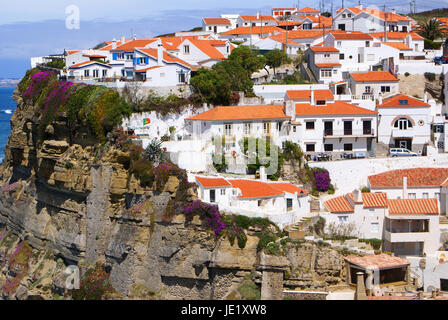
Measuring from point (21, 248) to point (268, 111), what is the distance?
2007 centimetres

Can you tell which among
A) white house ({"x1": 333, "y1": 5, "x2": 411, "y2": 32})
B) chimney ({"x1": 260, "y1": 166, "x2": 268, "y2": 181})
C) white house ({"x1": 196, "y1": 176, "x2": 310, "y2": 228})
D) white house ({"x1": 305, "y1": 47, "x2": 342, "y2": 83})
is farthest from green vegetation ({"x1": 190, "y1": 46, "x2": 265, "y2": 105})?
white house ({"x1": 333, "y1": 5, "x2": 411, "y2": 32})

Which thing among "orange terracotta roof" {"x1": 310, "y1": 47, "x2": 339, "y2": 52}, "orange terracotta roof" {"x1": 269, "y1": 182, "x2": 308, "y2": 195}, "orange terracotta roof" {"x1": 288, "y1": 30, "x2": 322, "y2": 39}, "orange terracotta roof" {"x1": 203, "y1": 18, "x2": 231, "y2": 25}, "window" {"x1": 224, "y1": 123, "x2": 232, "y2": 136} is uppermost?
"orange terracotta roof" {"x1": 203, "y1": 18, "x2": 231, "y2": 25}

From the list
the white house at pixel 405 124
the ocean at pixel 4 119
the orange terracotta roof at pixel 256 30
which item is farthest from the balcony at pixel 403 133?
the ocean at pixel 4 119

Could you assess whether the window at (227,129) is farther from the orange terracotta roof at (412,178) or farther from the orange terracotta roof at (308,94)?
the orange terracotta roof at (412,178)

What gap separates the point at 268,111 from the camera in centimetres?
4622

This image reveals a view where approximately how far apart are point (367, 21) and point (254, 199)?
120 feet

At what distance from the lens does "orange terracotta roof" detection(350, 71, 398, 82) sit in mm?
51688

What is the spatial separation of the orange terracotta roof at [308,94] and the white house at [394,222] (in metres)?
9.02

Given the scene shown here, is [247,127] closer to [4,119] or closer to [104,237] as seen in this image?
[104,237]

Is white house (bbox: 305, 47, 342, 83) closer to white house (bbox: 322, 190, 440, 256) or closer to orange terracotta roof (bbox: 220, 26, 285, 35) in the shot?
white house (bbox: 322, 190, 440, 256)

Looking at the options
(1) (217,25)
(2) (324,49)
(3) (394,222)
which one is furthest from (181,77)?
(1) (217,25)

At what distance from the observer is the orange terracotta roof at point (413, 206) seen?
40625 millimetres

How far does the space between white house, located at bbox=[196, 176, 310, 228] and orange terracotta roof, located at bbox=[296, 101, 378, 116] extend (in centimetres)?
722

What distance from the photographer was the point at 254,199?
39.5 m
